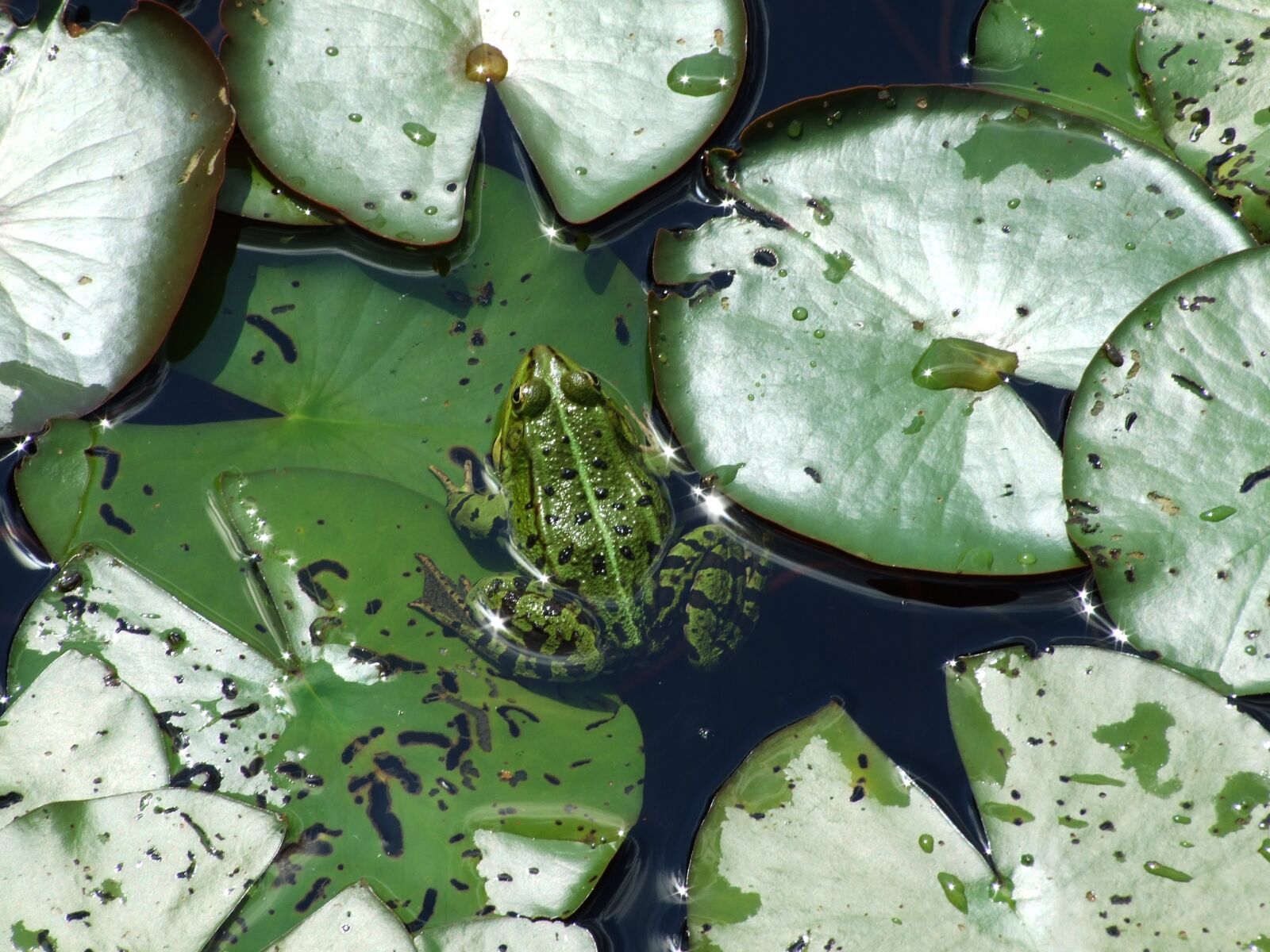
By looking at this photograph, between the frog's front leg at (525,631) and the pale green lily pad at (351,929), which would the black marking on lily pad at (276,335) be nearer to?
the frog's front leg at (525,631)

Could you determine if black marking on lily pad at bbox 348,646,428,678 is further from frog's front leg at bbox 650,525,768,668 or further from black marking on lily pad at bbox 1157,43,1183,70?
black marking on lily pad at bbox 1157,43,1183,70

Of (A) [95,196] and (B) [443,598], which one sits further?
(B) [443,598]

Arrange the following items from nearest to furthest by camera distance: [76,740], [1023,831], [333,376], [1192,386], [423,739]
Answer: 1. [1023,831]
2. [1192,386]
3. [76,740]
4. [423,739]
5. [333,376]

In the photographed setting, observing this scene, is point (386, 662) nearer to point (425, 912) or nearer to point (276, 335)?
point (425, 912)

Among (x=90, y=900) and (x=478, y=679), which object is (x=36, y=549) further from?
(x=478, y=679)

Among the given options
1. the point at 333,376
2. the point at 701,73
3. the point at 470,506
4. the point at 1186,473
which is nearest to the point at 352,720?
the point at 470,506

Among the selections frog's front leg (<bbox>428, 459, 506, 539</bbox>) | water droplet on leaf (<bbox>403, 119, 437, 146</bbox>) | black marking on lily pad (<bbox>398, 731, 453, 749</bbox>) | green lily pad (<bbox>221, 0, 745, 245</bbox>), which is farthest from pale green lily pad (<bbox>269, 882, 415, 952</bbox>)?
water droplet on leaf (<bbox>403, 119, 437, 146</bbox>)

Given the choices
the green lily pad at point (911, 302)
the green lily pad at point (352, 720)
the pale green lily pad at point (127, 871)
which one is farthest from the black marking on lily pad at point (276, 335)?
the pale green lily pad at point (127, 871)
